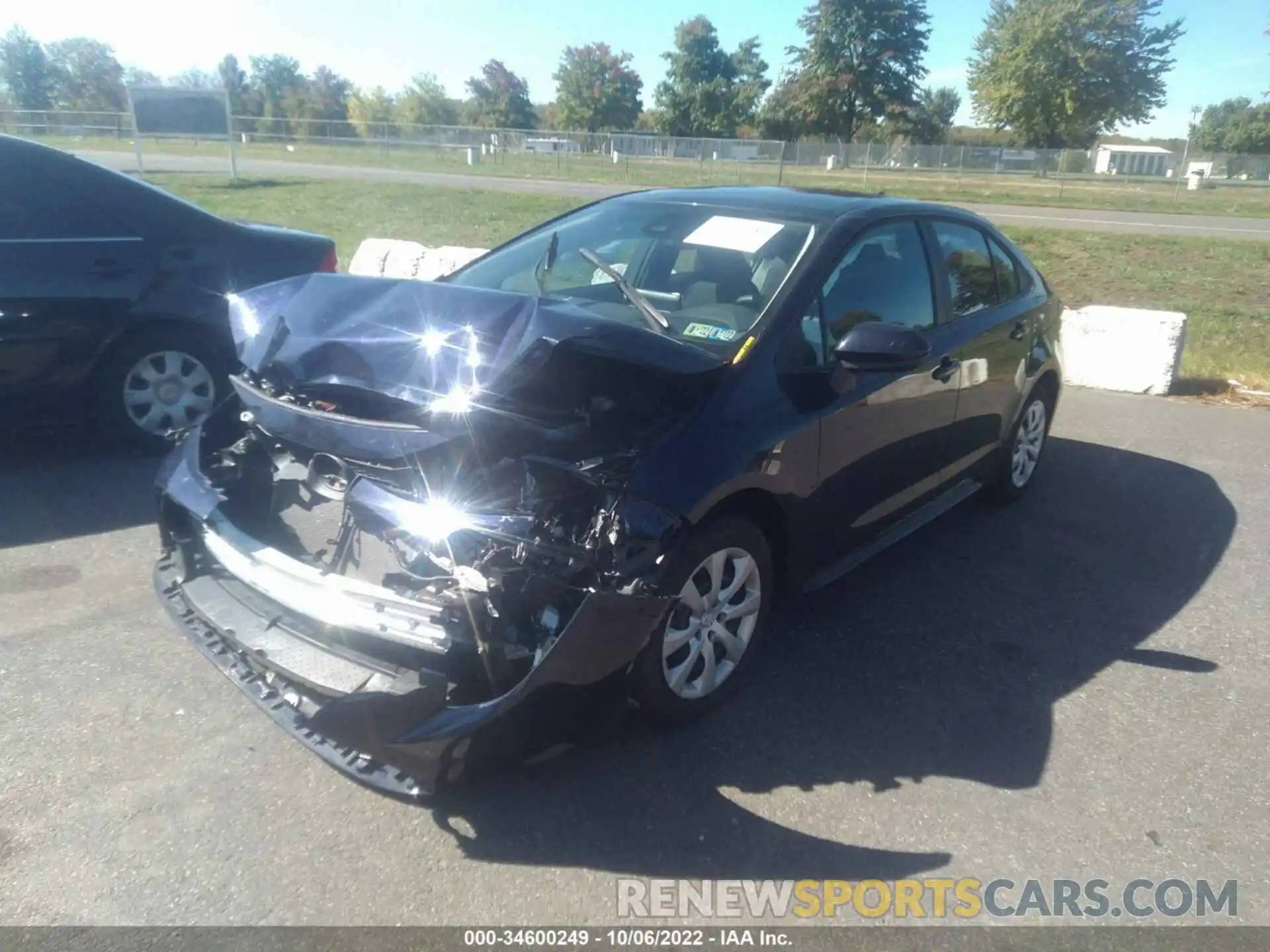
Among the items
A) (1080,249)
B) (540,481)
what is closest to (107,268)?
(540,481)

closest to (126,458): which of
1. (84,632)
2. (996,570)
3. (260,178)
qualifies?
(84,632)

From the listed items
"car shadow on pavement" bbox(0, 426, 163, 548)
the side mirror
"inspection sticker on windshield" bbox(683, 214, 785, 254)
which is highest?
"inspection sticker on windshield" bbox(683, 214, 785, 254)

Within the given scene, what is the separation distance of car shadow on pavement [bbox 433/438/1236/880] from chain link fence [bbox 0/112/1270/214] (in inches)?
1077

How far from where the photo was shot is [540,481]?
9.11ft

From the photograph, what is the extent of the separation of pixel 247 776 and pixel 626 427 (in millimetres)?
1578

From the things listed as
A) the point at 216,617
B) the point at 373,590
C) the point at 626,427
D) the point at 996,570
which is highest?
the point at 626,427

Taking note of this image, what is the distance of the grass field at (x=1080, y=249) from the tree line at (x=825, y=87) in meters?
19.8

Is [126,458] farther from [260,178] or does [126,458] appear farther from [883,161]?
[883,161]

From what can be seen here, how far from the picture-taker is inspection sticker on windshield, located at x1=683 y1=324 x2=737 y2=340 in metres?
3.46

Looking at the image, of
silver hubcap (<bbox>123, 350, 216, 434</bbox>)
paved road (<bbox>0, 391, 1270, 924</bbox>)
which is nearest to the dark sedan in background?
silver hubcap (<bbox>123, 350, 216, 434</bbox>)

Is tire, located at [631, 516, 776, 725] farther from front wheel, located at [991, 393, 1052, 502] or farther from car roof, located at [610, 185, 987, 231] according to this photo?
front wheel, located at [991, 393, 1052, 502]

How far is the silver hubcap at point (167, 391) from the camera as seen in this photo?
5.61 metres

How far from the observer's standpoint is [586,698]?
2.77 m

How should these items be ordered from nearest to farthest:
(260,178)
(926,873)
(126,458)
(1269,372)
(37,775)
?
1. (926,873)
2. (37,775)
3. (126,458)
4. (1269,372)
5. (260,178)
